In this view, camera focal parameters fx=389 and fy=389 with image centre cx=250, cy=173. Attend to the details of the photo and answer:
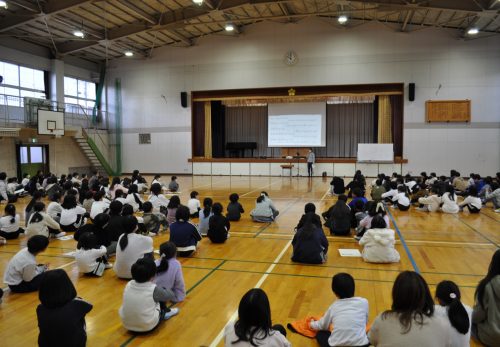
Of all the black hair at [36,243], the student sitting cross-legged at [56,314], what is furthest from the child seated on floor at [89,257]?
the student sitting cross-legged at [56,314]

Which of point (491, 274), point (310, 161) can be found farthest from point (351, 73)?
point (491, 274)

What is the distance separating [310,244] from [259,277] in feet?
3.40

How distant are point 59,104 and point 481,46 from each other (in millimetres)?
22771

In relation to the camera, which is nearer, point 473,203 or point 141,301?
point 141,301

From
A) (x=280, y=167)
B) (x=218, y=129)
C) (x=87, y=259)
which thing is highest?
(x=218, y=129)

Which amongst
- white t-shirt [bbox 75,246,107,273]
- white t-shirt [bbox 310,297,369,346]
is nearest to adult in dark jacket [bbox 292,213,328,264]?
white t-shirt [bbox 310,297,369,346]

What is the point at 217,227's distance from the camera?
7.29 meters

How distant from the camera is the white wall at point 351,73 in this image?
20.1 meters

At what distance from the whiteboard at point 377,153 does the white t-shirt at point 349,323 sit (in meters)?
19.1

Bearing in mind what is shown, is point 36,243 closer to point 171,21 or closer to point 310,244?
point 310,244

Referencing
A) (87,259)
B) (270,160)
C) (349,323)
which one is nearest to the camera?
(349,323)

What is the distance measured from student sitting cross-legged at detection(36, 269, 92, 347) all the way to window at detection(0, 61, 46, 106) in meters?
18.9

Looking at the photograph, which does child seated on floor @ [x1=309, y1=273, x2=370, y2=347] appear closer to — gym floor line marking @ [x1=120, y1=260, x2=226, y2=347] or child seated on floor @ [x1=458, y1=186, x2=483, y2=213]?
gym floor line marking @ [x1=120, y1=260, x2=226, y2=347]

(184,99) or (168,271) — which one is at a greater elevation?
(184,99)
